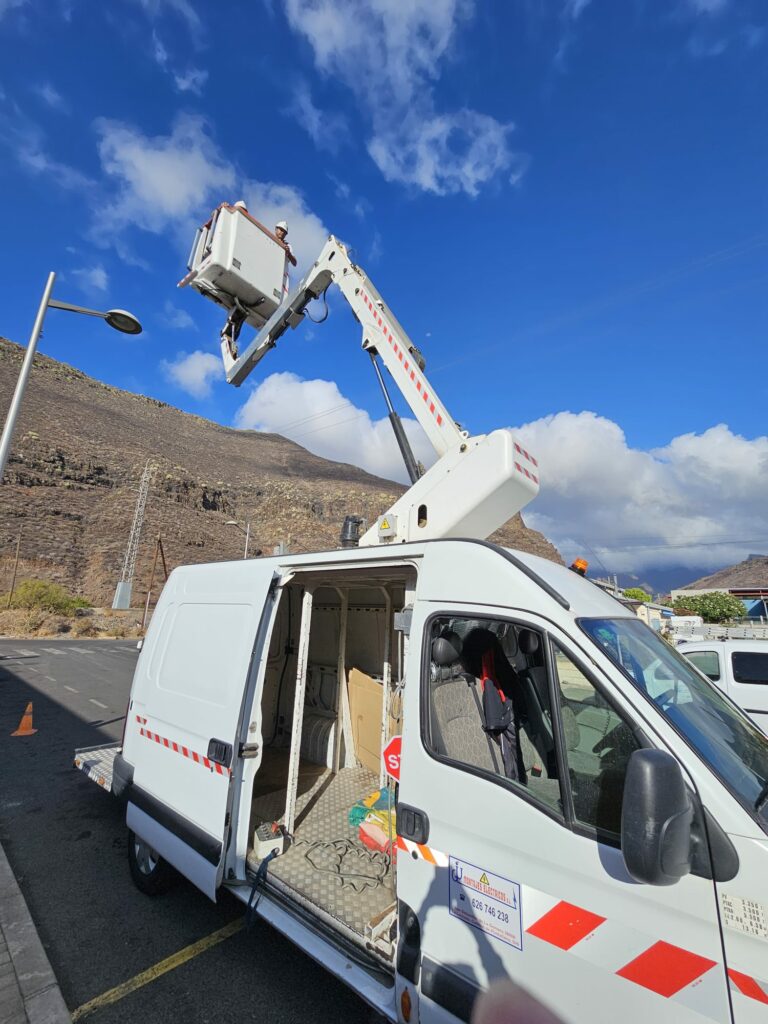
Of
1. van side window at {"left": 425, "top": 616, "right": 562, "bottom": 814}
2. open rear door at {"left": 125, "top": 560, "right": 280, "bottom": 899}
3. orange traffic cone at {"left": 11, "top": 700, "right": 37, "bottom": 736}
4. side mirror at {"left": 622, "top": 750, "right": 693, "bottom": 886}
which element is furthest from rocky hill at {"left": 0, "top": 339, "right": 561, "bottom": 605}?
side mirror at {"left": 622, "top": 750, "right": 693, "bottom": 886}

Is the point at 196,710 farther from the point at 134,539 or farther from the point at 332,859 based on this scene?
the point at 134,539

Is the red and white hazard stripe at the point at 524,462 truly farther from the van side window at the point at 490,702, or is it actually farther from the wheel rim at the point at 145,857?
the wheel rim at the point at 145,857

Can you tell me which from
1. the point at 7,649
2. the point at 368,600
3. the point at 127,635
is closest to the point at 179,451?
the point at 127,635

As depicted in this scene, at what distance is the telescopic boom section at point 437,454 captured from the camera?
329 cm

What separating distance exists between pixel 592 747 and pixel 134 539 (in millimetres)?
53522

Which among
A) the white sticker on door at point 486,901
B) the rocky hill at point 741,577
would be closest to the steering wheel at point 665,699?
the white sticker on door at point 486,901

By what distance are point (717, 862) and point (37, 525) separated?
2233 inches

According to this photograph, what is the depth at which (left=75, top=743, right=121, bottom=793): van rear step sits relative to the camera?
467 centimetres

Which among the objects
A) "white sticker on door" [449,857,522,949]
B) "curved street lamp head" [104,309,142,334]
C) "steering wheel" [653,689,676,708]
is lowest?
"white sticker on door" [449,857,522,949]

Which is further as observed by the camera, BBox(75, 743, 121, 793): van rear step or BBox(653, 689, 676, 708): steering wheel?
BBox(75, 743, 121, 793): van rear step

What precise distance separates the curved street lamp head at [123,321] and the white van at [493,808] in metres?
3.99

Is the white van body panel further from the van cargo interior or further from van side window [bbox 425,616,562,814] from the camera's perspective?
the van cargo interior

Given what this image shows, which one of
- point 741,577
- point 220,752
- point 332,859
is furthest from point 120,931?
point 741,577

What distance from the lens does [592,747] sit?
186cm
